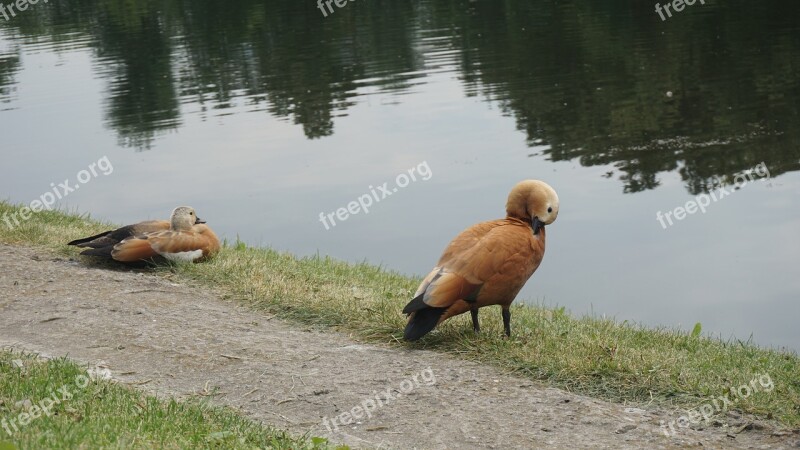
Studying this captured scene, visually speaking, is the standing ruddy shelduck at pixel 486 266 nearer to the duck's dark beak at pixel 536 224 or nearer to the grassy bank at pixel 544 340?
the duck's dark beak at pixel 536 224

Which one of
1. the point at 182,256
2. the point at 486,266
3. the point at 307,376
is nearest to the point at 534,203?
the point at 486,266

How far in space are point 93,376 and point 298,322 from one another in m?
2.11

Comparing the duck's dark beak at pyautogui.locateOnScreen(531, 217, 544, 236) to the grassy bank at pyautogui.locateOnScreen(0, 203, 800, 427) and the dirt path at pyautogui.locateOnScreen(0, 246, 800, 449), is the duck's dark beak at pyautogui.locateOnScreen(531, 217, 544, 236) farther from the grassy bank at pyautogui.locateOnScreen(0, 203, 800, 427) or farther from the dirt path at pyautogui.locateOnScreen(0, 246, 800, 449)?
the dirt path at pyautogui.locateOnScreen(0, 246, 800, 449)

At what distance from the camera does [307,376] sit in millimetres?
6855

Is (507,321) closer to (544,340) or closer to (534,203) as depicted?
(544,340)

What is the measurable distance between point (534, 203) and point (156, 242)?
4.08 metres

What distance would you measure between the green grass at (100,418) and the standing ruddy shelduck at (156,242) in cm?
295

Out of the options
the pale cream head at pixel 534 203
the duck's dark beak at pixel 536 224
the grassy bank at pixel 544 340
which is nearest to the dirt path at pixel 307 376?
the grassy bank at pixel 544 340

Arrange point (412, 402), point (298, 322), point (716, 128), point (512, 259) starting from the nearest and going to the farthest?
point (412, 402) → point (512, 259) → point (298, 322) → point (716, 128)

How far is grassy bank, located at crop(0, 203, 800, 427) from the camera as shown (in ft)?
21.9

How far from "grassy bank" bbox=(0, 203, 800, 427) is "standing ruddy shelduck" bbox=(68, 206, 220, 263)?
0.17 metres

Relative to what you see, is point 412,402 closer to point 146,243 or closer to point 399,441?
point 399,441

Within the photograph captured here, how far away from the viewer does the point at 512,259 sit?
23.3ft

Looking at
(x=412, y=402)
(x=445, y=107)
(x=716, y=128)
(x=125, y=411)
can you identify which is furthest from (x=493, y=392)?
(x=445, y=107)
